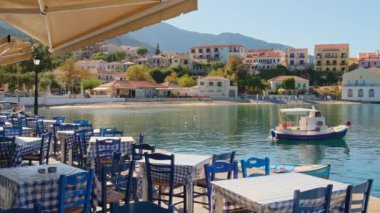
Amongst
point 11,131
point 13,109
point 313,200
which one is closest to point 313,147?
point 13,109

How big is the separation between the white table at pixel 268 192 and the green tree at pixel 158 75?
119 meters

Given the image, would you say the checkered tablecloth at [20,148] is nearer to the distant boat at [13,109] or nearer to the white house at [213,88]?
the distant boat at [13,109]

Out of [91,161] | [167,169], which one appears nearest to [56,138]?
[91,161]

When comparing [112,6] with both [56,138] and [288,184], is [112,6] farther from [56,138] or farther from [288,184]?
[56,138]

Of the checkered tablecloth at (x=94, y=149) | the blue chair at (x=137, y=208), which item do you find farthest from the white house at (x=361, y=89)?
the blue chair at (x=137, y=208)

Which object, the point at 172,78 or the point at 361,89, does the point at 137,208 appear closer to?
the point at 172,78

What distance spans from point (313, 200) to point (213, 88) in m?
106

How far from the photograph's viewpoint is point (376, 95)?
11819cm

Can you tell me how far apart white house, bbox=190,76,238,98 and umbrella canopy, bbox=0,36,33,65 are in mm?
100627

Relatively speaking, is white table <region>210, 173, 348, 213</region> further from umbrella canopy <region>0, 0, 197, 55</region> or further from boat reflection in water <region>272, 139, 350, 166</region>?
boat reflection in water <region>272, 139, 350, 166</region>

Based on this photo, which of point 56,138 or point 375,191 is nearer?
point 56,138

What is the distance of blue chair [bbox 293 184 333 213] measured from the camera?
485 centimetres

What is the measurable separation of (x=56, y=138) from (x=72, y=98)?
74778 millimetres

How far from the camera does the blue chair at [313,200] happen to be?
4.85 meters
